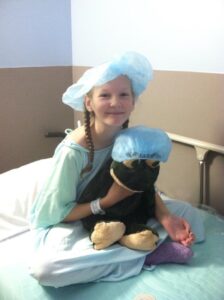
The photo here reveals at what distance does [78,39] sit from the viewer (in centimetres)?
197

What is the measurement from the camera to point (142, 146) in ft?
3.22

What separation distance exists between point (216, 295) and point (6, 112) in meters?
1.44

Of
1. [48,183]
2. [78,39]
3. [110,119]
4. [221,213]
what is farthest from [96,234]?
[78,39]

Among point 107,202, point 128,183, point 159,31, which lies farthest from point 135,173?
point 159,31

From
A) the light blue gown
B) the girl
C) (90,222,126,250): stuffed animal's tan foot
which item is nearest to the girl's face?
the girl

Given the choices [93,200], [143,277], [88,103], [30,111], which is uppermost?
[88,103]

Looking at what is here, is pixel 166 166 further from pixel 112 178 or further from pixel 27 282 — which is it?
pixel 27 282

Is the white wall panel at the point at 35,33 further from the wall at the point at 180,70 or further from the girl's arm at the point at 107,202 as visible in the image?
the girl's arm at the point at 107,202

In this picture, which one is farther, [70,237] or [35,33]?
[35,33]

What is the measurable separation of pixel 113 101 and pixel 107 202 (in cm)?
30

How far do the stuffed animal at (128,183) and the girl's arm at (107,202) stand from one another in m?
0.02

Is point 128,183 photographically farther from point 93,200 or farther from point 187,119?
point 187,119

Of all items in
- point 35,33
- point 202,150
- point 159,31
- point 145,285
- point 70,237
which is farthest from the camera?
point 35,33

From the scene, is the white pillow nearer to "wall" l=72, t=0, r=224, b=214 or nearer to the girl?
the girl
